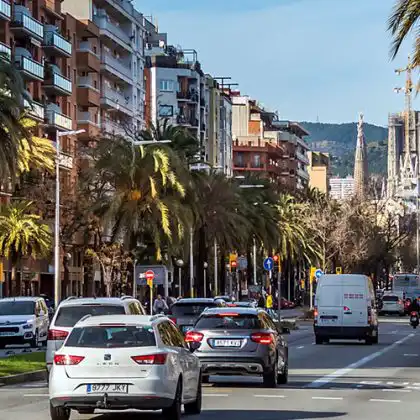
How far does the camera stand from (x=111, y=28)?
340 feet

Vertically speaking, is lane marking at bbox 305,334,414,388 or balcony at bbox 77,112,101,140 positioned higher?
balcony at bbox 77,112,101,140

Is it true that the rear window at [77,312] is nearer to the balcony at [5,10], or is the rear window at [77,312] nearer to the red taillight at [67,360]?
the red taillight at [67,360]

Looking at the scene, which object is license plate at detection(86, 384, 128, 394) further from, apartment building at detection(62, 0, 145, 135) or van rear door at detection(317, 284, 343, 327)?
apartment building at detection(62, 0, 145, 135)

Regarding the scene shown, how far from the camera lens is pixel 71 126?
93375 millimetres

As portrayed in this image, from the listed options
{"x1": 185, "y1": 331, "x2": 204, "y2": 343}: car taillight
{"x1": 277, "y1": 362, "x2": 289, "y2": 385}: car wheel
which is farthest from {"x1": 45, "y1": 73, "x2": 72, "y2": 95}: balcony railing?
{"x1": 185, "y1": 331, "x2": 204, "y2": 343}: car taillight

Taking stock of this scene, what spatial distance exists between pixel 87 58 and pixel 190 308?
57913mm

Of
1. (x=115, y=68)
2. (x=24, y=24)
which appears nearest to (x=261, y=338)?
(x=24, y=24)

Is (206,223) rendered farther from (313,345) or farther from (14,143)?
(14,143)

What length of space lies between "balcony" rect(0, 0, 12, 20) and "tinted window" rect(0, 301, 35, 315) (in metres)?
33.9

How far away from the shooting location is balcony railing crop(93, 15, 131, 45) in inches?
3993

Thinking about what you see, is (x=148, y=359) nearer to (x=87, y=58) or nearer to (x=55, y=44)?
(x=55, y=44)

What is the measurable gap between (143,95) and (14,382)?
88.9 metres

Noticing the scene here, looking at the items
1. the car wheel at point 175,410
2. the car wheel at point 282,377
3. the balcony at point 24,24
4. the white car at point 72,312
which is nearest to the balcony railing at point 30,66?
the balcony at point 24,24

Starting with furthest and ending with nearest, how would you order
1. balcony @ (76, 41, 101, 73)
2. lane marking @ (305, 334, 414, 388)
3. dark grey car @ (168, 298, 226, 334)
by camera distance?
balcony @ (76, 41, 101, 73), dark grey car @ (168, 298, 226, 334), lane marking @ (305, 334, 414, 388)
